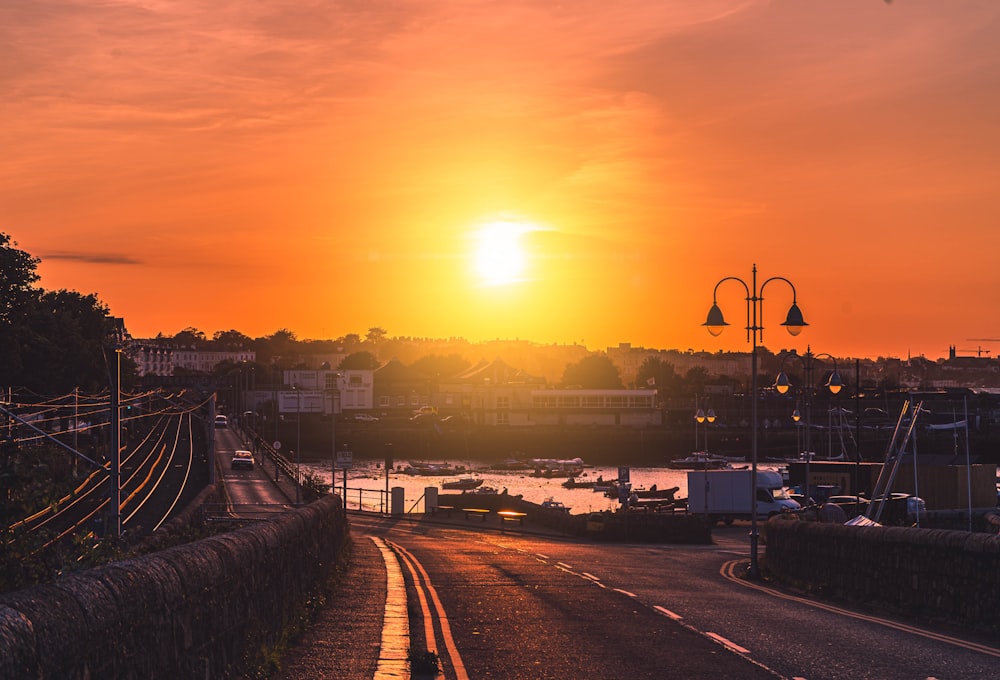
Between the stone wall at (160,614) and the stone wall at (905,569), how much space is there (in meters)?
11.6

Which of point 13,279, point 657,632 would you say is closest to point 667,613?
point 657,632

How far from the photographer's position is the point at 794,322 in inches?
1297

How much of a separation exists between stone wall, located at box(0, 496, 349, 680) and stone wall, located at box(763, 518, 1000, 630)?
11579mm

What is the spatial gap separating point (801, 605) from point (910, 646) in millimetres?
6706

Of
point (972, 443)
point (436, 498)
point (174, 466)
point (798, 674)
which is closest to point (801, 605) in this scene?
point (798, 674)

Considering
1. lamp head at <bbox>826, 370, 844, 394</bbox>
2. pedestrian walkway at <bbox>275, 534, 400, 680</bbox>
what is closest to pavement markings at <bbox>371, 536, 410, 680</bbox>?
pedestrian walkway at <bbox>275, 534, 400, 680</bbox>

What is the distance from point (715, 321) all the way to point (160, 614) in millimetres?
25601

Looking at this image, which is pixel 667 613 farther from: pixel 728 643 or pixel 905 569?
pixel 905 569

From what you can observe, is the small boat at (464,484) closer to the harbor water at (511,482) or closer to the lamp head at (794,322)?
the harbor water at (511,482)

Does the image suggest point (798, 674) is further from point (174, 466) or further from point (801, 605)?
point (174, 466)

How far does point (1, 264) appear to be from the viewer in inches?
3757

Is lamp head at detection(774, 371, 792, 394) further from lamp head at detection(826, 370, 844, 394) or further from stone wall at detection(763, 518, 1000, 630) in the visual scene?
stone wall at detection(763, 518, 1000, 630)

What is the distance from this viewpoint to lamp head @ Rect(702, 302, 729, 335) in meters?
33.3

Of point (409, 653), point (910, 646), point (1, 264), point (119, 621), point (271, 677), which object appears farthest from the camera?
point (1, 264)
